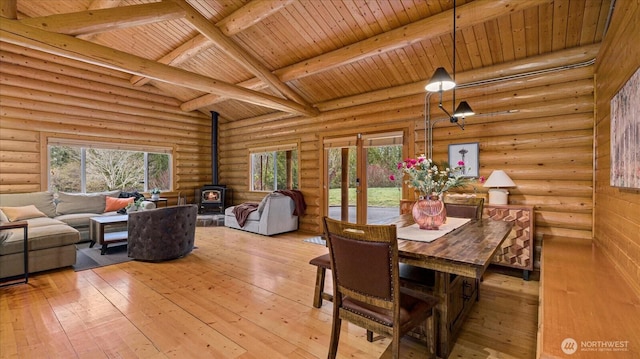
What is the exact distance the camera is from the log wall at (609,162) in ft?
6.15

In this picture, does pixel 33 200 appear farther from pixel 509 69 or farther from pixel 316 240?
pixel 509 69

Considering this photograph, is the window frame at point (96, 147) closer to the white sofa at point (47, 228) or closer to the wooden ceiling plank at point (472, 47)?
the white sofa at point (47, 228)

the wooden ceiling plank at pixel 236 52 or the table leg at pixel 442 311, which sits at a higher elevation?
the wooden ceiling plank at pixel 236 52

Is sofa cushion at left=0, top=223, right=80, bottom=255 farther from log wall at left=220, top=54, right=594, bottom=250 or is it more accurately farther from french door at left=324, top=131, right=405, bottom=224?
log wall at left=220, top=54, right=594, bottom=250

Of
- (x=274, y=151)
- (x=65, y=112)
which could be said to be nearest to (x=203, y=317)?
(x=274, y=151)

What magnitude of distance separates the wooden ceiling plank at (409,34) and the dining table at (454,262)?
2232 mm

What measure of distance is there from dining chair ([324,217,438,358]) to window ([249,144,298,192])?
5176mm

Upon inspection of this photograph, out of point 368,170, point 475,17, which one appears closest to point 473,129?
point 475,17

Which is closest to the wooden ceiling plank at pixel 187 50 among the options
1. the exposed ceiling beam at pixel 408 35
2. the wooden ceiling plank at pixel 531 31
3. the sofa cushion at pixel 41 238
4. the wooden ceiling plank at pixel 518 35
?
the exposed ceiling beam at pixel 408 35

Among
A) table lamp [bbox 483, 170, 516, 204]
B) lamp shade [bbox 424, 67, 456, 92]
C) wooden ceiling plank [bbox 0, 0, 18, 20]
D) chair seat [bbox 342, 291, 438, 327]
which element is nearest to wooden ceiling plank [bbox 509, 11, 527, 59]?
table lamp [bbox 483, 170, 516, 204]

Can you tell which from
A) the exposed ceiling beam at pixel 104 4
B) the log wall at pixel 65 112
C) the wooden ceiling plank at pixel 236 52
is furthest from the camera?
the log wall at pixel 65 112

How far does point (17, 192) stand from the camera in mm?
5477

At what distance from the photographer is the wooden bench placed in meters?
1.26

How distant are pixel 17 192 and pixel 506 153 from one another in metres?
8.41
